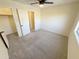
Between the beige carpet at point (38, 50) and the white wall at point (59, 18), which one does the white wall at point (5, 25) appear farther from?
the white wall at point (59, 18)

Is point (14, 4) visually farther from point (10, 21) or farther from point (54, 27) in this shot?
point (54, 27)

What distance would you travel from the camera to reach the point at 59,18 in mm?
4992

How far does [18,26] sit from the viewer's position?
13.9 ft

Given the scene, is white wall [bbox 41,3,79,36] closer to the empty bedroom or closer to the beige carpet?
the empty bedroom

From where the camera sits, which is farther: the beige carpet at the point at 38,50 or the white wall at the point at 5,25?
the white wall at the point at 5,25

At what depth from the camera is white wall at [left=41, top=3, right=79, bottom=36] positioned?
433 cm

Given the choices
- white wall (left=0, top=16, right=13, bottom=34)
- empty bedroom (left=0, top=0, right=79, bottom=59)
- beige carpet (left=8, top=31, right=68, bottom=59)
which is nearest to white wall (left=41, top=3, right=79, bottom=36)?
empty bedroom (left=0, top=0, right=79, bottom=59)

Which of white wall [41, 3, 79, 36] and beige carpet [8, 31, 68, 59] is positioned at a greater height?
white wall [41, 3, 79, 36]

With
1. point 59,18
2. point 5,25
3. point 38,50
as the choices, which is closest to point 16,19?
point 5,25

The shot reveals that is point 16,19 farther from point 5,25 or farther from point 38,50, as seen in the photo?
point 38,50

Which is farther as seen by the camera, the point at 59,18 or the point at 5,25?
the point at 59,18

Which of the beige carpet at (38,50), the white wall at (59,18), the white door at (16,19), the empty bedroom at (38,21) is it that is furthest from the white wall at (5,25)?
the white wall at (59,18)

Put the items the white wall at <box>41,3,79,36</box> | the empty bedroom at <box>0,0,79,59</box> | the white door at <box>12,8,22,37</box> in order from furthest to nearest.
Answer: the white wall at <box>41,3,79,36</box>, the white door at <box>12,8,22,37</box>, the empty bedroom at <box>0,0,79,59</box>

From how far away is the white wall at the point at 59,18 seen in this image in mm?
4327
